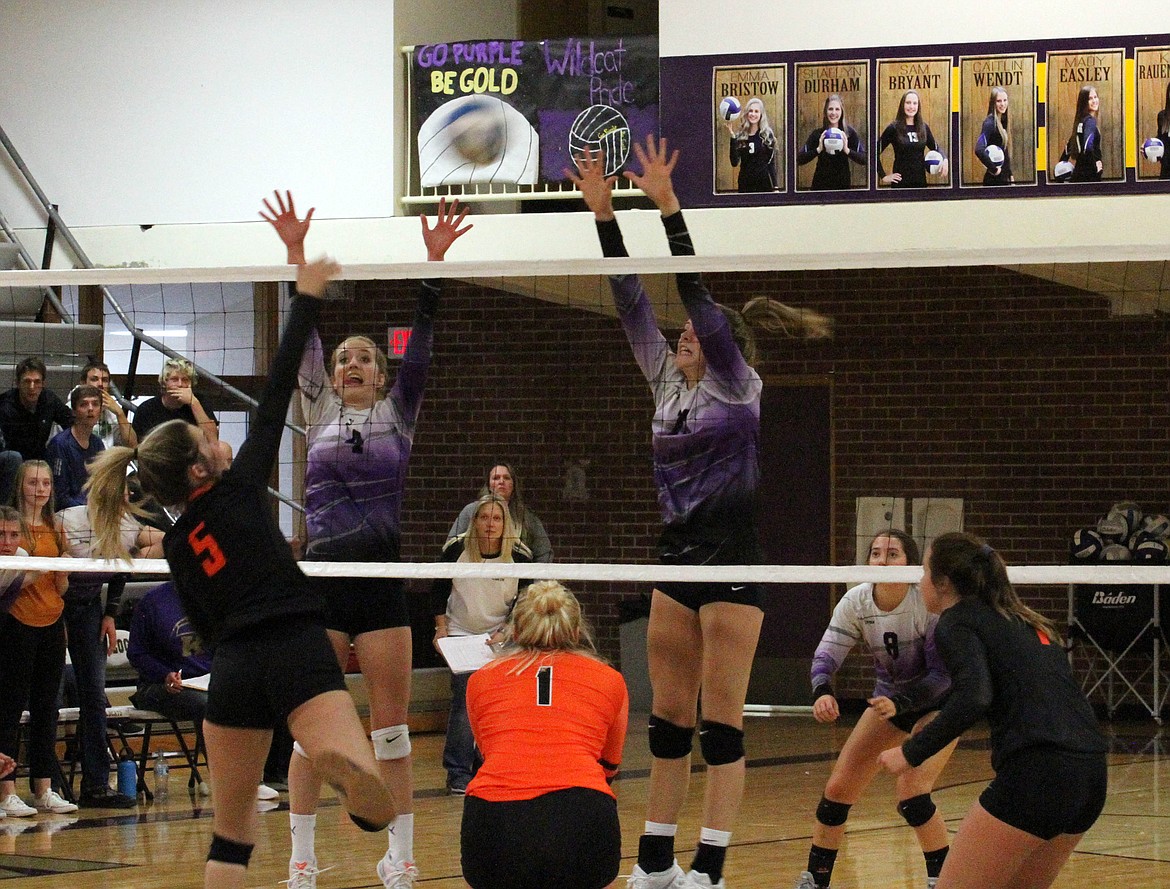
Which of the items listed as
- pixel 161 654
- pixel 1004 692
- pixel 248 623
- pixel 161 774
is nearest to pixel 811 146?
pixel 161 654

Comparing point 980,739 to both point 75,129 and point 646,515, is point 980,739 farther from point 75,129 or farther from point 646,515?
point 75,129

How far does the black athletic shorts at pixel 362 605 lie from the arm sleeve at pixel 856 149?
7056 mm

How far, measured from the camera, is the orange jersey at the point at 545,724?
14.0ft

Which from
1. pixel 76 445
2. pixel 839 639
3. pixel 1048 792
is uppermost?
pixel 76 445

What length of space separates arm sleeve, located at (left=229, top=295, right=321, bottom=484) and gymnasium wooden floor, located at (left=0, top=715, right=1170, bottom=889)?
7.44 ft

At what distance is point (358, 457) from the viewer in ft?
17.4

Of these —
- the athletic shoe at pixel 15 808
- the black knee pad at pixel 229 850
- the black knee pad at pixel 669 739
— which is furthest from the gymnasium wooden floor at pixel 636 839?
the black knee pad at pixel 229 850

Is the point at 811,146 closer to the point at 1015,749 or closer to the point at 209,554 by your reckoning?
the point at 1015,749

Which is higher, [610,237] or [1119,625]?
[610,237]

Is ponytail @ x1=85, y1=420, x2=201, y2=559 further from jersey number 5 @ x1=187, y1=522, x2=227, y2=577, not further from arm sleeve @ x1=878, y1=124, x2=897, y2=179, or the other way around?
arm sleeve @ x1=878, y1=124, x2=897, y2=179

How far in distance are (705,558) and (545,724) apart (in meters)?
1.09

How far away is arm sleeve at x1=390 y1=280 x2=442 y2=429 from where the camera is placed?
523 cm

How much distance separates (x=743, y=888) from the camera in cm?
582

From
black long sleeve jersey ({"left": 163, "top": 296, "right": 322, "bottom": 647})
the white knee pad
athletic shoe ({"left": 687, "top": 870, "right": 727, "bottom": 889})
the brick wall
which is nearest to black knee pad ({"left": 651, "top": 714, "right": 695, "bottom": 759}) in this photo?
athletic shoe ({"left": 687, "top": 870, "right": 727, "bottom": 889})
